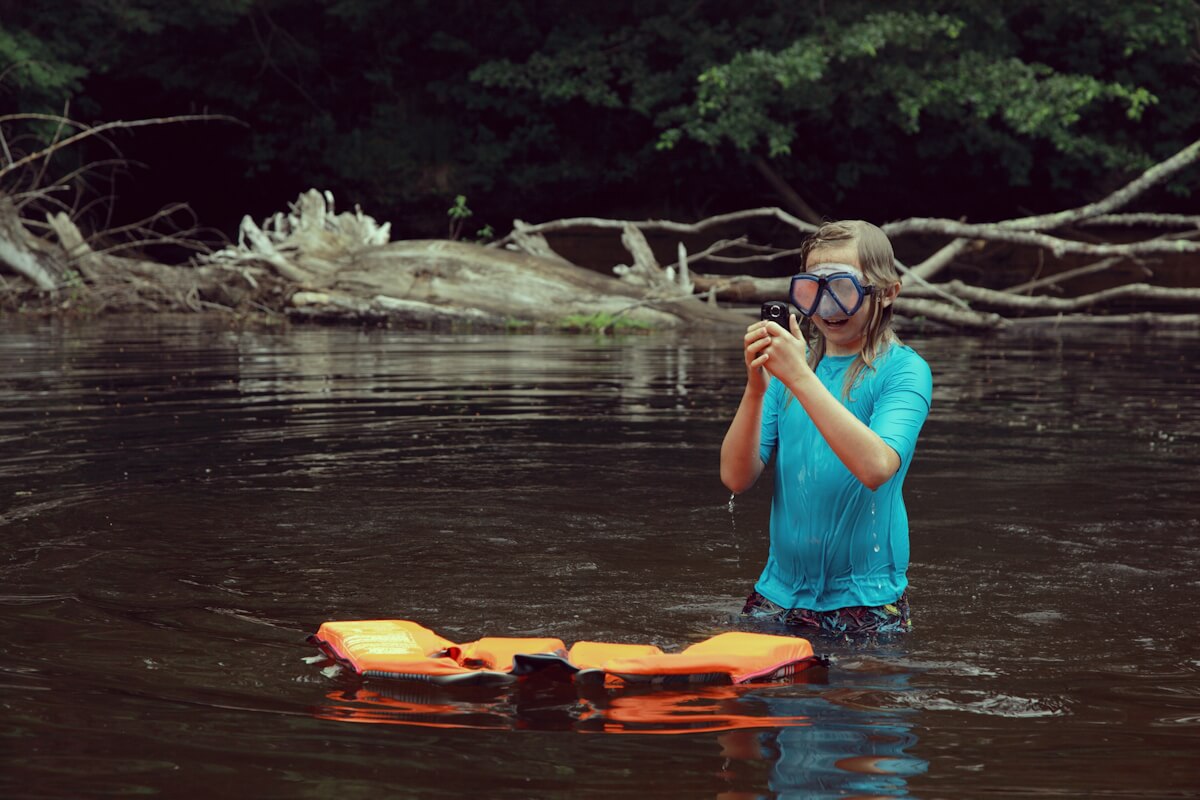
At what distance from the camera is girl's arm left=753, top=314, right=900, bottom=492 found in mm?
3529

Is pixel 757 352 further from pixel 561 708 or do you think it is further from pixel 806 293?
pixel 561 708

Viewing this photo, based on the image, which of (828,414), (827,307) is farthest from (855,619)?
(827,307)

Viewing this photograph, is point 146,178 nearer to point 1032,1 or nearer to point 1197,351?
point 1032,1

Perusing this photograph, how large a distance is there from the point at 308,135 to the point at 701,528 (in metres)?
24.6

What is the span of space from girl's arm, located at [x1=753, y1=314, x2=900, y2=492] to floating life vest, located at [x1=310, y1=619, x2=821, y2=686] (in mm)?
470

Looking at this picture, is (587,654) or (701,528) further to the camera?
(701,528)

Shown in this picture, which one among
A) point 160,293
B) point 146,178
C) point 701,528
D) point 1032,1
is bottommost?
point 701,528

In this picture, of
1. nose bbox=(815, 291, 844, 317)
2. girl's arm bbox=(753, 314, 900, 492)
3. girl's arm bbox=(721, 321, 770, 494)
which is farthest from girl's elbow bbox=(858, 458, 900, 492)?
nose bbox=(815, 291, 844, 317)

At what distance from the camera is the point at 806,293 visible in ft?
12.6

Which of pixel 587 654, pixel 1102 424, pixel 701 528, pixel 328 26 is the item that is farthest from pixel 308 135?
pixel 587 654

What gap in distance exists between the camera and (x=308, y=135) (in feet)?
95.8

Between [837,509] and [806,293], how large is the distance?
1.99 feet

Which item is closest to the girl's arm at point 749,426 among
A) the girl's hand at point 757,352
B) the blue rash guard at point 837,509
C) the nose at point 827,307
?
the girl's hand at point 757,352

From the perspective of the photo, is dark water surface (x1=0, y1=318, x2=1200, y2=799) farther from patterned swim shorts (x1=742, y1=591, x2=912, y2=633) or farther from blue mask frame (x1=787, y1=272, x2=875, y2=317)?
blue mask frame (x1=787, y1=272, x2=875, y2=317)
